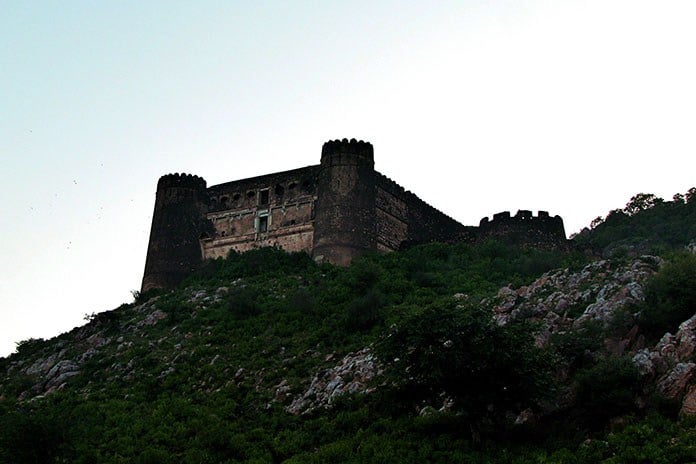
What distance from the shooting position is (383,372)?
2805cm

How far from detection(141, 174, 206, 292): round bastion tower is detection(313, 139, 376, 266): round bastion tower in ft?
21.5

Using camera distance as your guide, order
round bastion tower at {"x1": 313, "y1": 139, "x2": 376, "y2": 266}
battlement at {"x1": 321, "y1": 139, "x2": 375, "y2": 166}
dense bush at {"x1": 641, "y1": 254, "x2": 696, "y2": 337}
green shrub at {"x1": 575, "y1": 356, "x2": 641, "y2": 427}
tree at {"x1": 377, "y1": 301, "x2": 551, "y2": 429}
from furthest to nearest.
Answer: battlement at {"x1": 321, "y1": 139, "x2": 375, "y2": 166} → round bastion tower at {"x1": 313, "y1": 139, "x2": 376, "y2": 266} → dense bush at {"x1": 641, "y1": 254, "x2": 696, "y2": 337} → tree at {"x1": 377, "y1": 301, "x2": 551, "y2": 429} → green shrub at {"x1": 575, "y1": 356, "x2": 641, "y2": 427}

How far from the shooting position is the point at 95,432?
29.9 m

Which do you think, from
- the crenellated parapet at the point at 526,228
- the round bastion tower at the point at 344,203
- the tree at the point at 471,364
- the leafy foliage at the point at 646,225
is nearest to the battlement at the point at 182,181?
the round bastion tower at the point at 344,203

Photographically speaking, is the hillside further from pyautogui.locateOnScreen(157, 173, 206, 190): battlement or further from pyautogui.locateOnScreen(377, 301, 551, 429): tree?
pyautogui.locateOnScreen(157, 173, 206, 190): battlement

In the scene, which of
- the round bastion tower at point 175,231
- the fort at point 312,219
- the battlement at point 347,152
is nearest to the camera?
the fort at point 312,219

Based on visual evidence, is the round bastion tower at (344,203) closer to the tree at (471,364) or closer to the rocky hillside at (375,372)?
the rocky hillside at (375,372)

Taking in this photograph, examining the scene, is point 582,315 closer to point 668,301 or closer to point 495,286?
point 668,301

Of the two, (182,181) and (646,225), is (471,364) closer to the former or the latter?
(182,181)

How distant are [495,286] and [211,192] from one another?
17208mm

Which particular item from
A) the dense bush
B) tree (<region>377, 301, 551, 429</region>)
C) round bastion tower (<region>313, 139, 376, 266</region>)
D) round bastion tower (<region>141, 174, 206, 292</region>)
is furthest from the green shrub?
round bastion tower (<region>141, 174, 206, 292</region>)

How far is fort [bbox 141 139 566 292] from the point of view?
46312mm

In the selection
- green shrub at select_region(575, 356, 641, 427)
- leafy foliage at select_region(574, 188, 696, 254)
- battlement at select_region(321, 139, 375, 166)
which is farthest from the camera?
leafy foliage at select_region(574, 188, 696, 254)

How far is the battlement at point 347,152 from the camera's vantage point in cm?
4728
